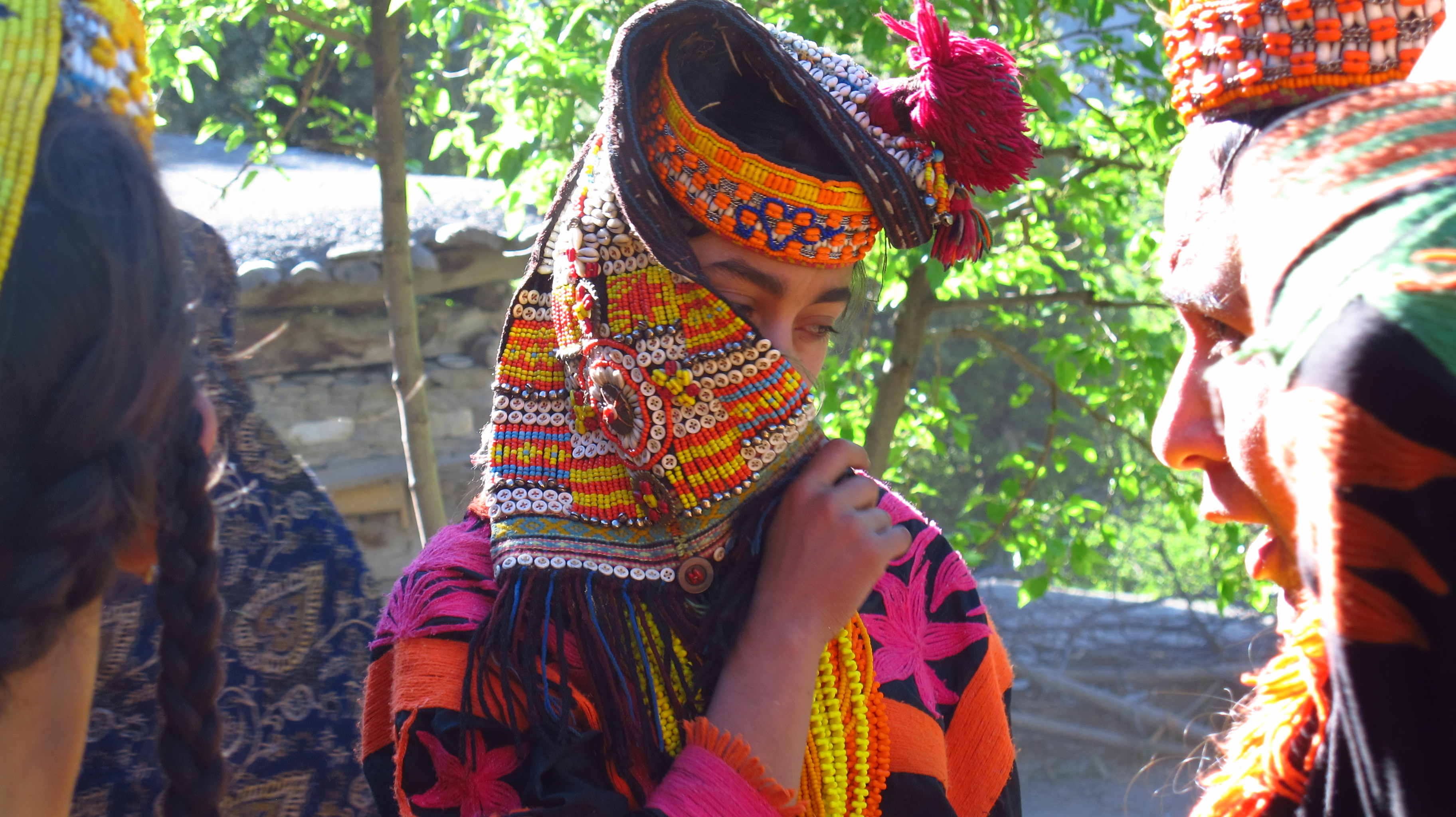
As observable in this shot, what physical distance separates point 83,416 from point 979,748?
134 centimetres

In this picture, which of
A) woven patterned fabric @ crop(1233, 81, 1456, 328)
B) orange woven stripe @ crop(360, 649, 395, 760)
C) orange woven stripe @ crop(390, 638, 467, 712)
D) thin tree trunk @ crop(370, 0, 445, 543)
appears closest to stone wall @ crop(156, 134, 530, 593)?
thin tree trunk @ crop(370, 0, 445, 543)

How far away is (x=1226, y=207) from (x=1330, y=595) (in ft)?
1.38

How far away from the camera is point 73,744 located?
94cm

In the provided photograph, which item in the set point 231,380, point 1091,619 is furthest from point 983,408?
point 231,380

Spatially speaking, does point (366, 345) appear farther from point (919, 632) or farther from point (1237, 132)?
point (1237, 132)

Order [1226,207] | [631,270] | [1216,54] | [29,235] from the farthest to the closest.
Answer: [631,270] < [1216,54] < [1226,207] < [29,235]

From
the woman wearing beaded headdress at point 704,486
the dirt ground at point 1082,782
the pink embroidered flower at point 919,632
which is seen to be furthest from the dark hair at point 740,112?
the dirt ground at point 1082,782

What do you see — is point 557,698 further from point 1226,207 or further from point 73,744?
point 1226,207

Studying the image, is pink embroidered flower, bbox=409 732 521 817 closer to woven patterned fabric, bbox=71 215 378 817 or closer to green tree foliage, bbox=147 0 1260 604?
woven patterned fabric, bbox=71 215 378 817

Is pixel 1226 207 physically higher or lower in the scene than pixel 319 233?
higher

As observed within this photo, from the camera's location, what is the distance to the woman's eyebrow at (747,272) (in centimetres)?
153

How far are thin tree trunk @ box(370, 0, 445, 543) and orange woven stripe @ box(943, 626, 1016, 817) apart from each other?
216cm

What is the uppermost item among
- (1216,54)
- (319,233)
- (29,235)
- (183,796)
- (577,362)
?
(1216,54)

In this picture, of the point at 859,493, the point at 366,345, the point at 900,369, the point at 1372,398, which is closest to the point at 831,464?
the point at 859,493
